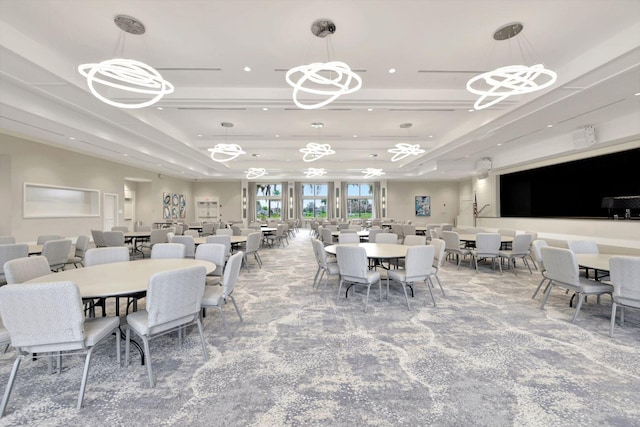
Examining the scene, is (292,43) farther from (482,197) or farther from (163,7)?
(482,197)

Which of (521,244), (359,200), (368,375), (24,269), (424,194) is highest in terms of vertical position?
(424,194)

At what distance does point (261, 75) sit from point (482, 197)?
14172 mm

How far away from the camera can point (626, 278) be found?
10.2 ft

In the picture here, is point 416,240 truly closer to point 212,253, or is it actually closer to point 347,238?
point 347,238

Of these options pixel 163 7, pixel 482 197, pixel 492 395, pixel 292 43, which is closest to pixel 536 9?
pixel 292 43

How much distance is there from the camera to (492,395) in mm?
2283

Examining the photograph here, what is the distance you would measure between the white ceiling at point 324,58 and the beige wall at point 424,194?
1161 centimetres

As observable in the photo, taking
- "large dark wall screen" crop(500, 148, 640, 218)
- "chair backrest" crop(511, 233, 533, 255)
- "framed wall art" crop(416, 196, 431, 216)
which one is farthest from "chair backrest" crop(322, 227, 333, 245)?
"framed wall art" crop(416, 196, 431, 216)

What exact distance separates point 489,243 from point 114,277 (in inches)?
266

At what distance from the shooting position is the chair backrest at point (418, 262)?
4.07 meters

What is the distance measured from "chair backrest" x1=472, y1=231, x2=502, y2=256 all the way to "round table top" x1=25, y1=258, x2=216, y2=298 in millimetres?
5680

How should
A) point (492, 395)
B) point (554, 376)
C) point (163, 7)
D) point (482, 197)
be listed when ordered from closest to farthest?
point (492, 395) < point (554, 376) < point (163, 7) < point (482, 197)

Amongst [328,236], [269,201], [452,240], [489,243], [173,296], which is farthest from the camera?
[269,201]

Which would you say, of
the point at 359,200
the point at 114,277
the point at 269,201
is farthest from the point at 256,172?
the point at 114,277
